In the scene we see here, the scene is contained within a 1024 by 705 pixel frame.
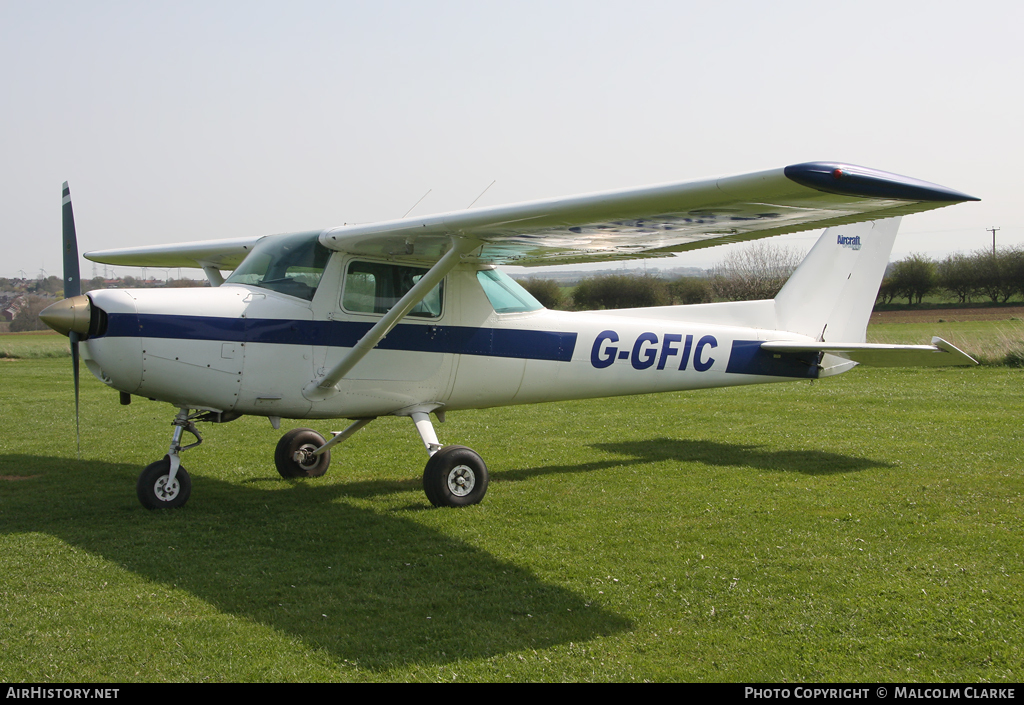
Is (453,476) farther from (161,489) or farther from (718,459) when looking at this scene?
(718,459)

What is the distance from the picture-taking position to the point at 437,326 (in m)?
7.64

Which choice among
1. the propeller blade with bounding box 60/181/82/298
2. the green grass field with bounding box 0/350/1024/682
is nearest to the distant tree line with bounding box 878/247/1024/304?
the green grass field with bounding box 0/350/1024/682

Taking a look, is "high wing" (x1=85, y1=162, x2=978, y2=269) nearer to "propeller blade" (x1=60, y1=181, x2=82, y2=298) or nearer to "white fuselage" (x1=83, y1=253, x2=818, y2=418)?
"white fuselage" (x1=83, y1=253, x2=818, y2=418)

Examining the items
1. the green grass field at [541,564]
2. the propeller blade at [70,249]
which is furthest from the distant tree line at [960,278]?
the propeller blade at [70,249]

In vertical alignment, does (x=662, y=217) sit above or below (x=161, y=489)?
above

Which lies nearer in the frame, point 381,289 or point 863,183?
point 863,183

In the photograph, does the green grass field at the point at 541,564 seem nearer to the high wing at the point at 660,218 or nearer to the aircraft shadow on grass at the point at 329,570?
the aircraft shadow on grass at the point at 329,570

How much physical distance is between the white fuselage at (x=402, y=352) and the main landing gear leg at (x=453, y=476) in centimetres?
→ 73

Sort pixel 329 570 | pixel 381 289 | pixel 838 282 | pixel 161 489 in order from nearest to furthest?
pixel 329 570 < pixel 161 489 < pixel 381 289 < pixel 838 282

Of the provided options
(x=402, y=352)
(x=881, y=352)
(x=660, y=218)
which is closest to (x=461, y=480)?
(x=402, y=352)

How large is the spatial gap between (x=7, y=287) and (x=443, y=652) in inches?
2073

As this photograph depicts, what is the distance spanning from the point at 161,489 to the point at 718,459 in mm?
5897

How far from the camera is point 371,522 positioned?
6691mm

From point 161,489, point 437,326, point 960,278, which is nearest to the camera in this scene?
point 161,489
